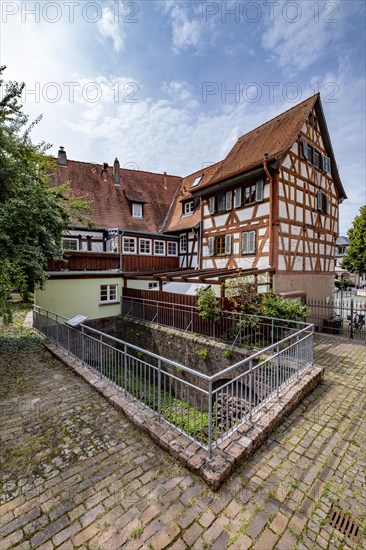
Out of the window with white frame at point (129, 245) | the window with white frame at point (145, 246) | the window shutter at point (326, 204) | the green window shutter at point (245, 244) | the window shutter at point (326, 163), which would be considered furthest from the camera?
the window with white frame at point (145, 246)

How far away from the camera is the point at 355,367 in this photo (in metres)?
7.52

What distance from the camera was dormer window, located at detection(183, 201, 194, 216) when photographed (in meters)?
20.0

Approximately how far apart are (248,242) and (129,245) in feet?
28.1

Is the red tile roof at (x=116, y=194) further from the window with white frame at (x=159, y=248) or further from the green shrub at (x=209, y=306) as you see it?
the green shrub at (x=209, y=306)

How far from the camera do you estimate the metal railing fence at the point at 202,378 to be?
13.7ft

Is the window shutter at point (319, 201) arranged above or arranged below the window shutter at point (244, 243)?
above

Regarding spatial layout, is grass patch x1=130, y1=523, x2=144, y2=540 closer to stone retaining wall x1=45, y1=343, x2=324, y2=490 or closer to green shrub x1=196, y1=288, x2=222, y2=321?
stone retaining wall x1=45, y1=343, x2=324, y2=490

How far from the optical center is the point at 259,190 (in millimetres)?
13445

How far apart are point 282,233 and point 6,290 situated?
12119 mm

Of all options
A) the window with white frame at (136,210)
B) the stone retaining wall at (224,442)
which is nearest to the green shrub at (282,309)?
the stone retaining wall at (224,442)

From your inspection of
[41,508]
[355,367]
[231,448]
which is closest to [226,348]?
[355,367]

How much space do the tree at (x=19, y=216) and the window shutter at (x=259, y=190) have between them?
979 cm

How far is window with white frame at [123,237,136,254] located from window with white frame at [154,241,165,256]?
Result: 6.02 feet

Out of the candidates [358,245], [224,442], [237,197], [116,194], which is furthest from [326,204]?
[224,442]
